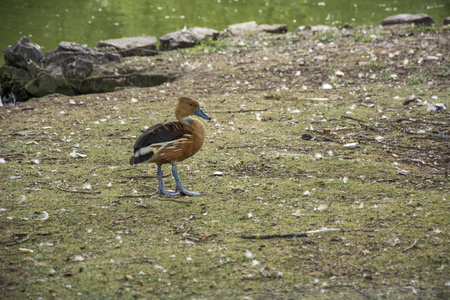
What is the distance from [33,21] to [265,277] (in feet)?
45.7

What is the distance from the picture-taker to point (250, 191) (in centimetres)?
450

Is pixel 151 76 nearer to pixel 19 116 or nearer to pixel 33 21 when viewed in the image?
pixel 19 116

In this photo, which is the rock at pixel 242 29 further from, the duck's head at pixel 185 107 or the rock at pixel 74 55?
the duck's head at pixel 185 107

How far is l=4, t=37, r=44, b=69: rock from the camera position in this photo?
9.09 m

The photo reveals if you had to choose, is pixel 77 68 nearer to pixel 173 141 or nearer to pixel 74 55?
pixel 74 55

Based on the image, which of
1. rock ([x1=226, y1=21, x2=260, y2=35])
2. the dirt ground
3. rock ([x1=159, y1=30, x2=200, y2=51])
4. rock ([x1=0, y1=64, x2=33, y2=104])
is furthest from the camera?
rock ([x1=226, y1=21, x2=260, y2=35])

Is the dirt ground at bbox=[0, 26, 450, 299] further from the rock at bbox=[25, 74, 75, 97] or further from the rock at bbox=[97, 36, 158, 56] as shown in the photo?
the rock at bbox=[97, 36, 158, 56]

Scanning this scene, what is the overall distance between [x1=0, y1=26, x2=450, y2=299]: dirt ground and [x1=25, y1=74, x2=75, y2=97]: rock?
32.0 inches

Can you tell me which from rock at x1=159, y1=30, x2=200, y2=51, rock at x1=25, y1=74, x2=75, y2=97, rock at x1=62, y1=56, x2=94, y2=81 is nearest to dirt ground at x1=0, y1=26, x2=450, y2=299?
rock at x1=25, y1=74, x2=75, y2=97

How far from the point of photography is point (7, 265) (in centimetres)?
323

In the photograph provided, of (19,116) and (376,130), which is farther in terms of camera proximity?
(19,116)

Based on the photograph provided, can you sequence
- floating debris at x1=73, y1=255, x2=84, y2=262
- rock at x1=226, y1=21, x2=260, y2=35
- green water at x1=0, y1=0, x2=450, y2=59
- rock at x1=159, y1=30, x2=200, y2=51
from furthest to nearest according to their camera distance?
green water at x1=0, y1=0, x2=450, y2=59 < rock at x1=226, y1=21, x2=260, y2=35 < rock at x1=159, y1=30, x2=200, y2=51 < floating debris at x1=73, y1=255, x2=84, y2=262

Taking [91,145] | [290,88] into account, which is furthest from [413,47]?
[91,145]

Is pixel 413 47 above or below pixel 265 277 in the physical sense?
above
